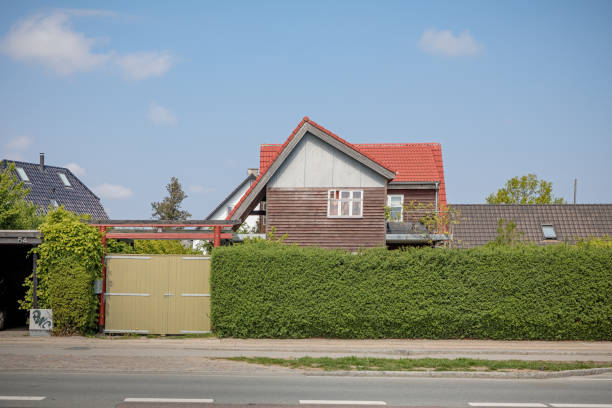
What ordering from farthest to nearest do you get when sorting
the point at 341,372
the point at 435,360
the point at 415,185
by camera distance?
the point at 415,185
the point at 435,360
the point at 341,372

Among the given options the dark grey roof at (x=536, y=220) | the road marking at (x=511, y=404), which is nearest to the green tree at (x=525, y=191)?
the dark grey roof at (x=536, y=220)

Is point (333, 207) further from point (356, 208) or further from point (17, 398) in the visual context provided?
point (17, 398)

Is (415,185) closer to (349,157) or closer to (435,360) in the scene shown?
(349,157)

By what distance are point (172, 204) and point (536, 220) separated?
59.5m

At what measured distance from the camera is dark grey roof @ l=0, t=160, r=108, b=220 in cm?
5694

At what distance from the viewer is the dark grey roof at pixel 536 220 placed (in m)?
40.9

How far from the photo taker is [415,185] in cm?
3098

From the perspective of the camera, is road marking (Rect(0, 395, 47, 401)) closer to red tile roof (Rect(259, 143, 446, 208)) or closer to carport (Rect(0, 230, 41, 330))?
carport (Rect(0, 230, 41, 330))

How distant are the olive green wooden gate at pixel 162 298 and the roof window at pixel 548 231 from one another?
2960 cm

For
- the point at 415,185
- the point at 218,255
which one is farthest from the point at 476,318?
the point at 415,185

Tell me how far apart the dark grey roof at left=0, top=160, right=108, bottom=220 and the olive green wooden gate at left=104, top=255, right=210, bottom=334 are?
3932 centimetres

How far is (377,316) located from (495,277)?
389cm

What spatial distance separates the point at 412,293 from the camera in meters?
18.6

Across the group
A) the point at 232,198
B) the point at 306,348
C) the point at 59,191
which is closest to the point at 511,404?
the point at 306,348
